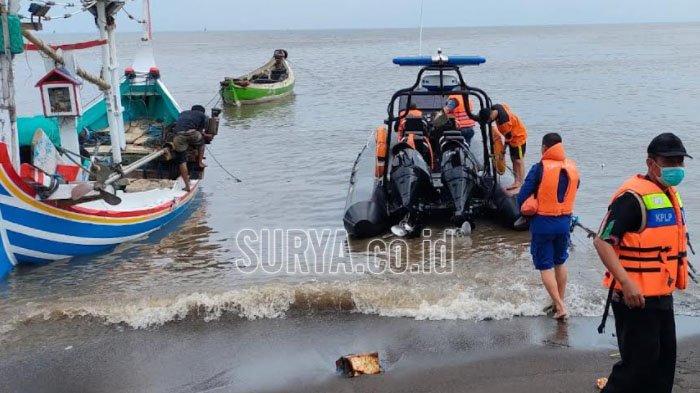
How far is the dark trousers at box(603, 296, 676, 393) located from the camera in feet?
11.5

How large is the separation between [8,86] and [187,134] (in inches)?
139

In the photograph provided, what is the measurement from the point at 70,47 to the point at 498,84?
2976 cm

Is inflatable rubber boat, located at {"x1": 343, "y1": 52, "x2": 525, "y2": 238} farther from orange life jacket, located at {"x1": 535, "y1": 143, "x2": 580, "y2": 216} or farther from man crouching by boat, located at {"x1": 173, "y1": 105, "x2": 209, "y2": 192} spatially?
man crouching by boat, located at {"x1": 173, "y1": 105, "x2": 209, "y2": 192}

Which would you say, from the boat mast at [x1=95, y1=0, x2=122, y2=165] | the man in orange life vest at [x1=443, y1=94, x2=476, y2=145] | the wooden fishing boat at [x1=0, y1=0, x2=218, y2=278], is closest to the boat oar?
the wooden fishing boat at [x1=0, y1=0, x2=218, y2=278]

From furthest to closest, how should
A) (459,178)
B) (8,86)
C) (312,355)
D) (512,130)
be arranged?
(512,130), (459,178), (8,86), (312,355)

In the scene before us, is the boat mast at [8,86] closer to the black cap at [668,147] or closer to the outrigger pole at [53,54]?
the outrigger pole at [53,54]

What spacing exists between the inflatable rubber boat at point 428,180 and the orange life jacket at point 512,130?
0.74ft

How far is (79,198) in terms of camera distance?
772 cm

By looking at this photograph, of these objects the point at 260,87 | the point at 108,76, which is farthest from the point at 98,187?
the point at 260,87

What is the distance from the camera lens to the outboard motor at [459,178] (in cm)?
819

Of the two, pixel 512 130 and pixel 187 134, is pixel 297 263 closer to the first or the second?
pixel 512 130

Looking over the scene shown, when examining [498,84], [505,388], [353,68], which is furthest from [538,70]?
[505,388]

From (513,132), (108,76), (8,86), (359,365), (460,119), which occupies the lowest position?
(359,365)

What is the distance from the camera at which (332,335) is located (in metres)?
5.52
